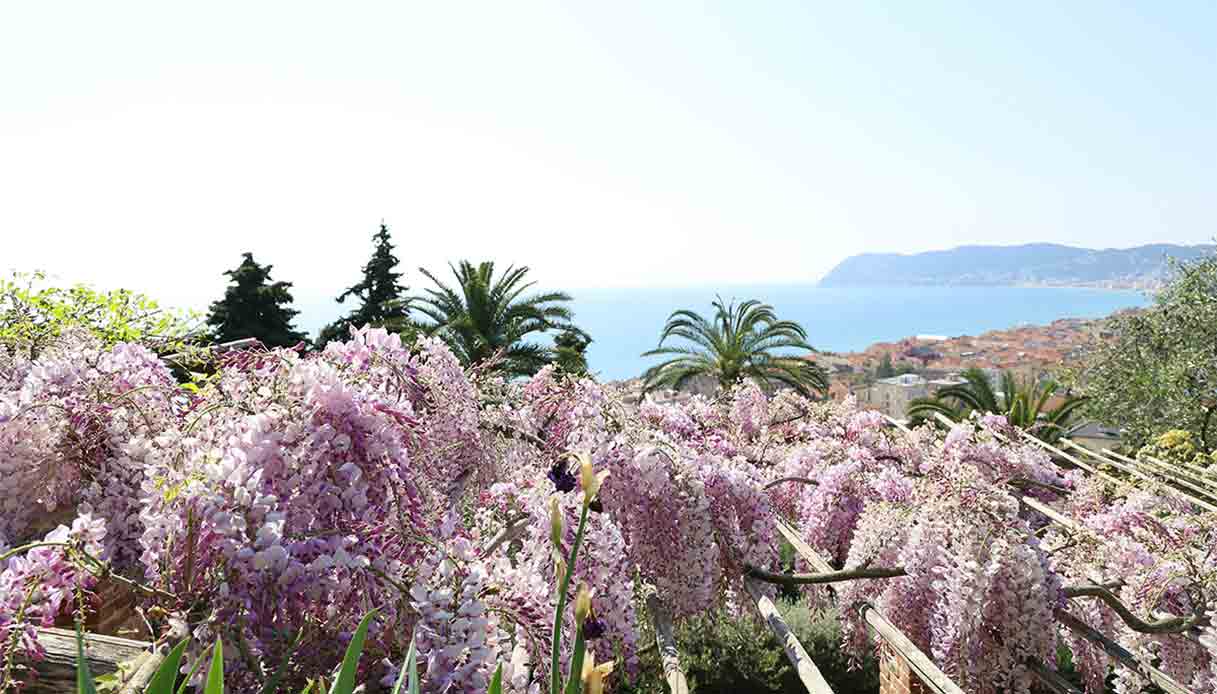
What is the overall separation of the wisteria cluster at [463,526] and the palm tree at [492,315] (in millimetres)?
8565

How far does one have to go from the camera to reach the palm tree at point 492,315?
12953mm

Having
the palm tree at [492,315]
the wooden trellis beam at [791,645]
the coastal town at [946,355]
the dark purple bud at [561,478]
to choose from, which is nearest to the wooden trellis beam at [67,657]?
the dark purple bud at [561,478]

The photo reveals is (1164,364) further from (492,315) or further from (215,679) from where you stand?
(215,679)

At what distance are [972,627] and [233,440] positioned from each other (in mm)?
2441

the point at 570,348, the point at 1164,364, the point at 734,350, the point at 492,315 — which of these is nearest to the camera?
the point at 1164,364

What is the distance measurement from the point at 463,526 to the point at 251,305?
15531 millimetres

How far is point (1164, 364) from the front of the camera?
37.2 feet

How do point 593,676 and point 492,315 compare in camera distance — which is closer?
point 593,676

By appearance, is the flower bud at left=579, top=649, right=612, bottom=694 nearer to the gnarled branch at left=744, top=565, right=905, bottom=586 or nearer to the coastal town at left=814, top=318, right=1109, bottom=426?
the gnarled branch at left=744, top=565, right=905, bottom=586

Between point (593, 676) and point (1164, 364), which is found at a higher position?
point (593, 676)

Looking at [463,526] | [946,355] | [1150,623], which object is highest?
[463,526]

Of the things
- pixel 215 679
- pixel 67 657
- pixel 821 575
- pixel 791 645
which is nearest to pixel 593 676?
pixel 215 679

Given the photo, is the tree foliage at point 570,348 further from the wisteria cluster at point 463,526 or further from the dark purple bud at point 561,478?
the dark purple bud at point 561,478

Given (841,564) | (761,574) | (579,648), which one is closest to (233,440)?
(579,648)
